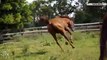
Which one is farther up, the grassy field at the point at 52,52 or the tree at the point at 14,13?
the grassy field at the point at 52,52

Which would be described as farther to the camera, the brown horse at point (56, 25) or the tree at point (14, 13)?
the tree at point (14, 13)

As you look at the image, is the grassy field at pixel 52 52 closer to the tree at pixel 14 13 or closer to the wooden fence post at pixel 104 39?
the tree at pixel 14 13

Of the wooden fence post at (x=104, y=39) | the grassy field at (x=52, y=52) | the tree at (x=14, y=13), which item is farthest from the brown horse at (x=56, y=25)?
the tree at (x=14, y=13)

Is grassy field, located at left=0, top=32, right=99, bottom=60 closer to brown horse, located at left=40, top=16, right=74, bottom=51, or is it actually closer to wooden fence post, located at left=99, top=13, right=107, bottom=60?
brown horse, located at left=40, top=16, right=74, bottom=51

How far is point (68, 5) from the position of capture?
208ft

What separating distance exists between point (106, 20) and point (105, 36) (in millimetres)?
168

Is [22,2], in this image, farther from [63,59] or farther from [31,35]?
[63,59]

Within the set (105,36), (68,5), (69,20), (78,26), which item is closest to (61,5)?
(68,5)

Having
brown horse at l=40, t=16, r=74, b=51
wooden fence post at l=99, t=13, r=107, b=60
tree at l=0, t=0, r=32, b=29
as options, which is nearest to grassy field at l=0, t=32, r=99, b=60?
brown horse at l=40, t=16, r=74, b=51

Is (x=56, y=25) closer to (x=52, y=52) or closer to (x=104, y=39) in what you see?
(x=52, y=52)

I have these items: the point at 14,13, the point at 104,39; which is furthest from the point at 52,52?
the point at 14,13

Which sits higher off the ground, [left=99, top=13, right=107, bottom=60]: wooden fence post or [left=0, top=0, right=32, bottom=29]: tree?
[left=99, top=13, right=107, bottom=60]: wooden fence post

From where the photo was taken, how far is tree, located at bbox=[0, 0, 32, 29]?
981 inches

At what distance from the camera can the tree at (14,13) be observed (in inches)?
981
